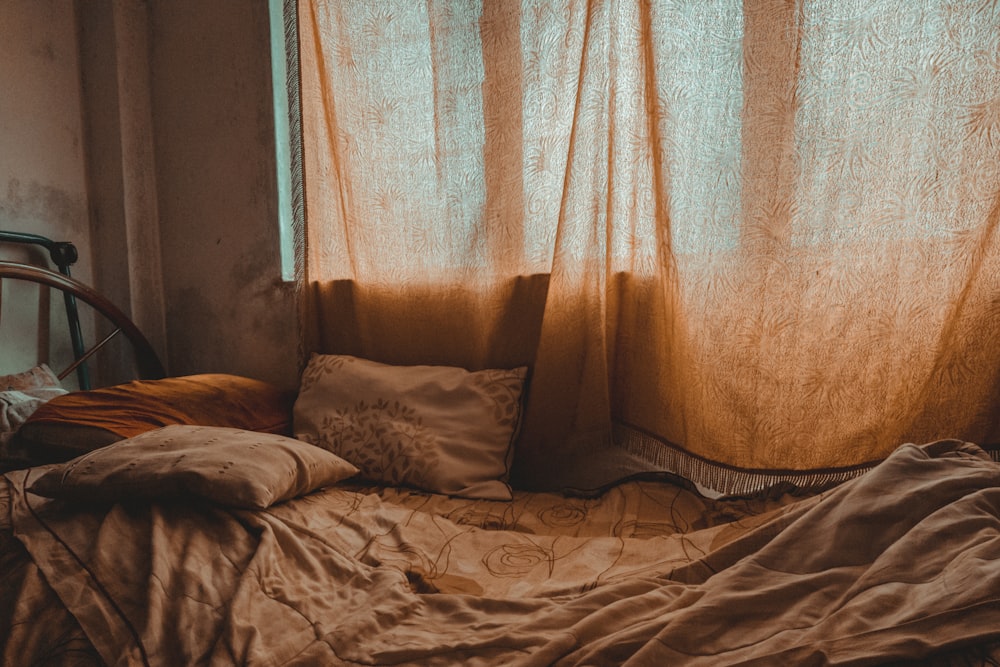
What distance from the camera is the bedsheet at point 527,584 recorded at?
0.70 metres

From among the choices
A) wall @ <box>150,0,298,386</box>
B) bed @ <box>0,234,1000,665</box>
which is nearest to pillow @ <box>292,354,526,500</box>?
bed @ <box>0,234,1000,665</box>

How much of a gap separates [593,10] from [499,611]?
1.38 meters

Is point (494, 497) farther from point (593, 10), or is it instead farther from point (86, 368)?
point (86, 368)

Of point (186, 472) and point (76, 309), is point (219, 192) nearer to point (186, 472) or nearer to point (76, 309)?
point (76, 309)

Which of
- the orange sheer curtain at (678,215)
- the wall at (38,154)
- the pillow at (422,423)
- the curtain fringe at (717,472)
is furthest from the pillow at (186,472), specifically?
the wall at (38,154)

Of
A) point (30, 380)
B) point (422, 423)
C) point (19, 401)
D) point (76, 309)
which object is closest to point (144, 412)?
point (19, 401)

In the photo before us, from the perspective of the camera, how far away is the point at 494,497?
4.80 ft

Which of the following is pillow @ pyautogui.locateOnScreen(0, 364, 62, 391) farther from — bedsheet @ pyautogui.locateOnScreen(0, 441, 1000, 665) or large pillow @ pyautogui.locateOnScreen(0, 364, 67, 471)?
bedsheet @ pyautogui.locateOnScreen(0, 441, 1000, 665)

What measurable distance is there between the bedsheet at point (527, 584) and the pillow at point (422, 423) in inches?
A: 10.3

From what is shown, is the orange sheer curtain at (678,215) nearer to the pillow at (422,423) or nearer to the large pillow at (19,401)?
the pillow at (422,423)

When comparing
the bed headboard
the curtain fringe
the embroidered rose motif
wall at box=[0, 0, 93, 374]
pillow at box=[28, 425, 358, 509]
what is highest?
wall at box=[0, 0, 93, 374]

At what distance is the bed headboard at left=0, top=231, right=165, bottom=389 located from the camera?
2.07 metres

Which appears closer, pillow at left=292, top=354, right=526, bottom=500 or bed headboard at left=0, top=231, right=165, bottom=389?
pillow at left=292, top=354, right=526, bottom=500

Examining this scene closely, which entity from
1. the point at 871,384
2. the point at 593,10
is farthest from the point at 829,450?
the point at 593,10
